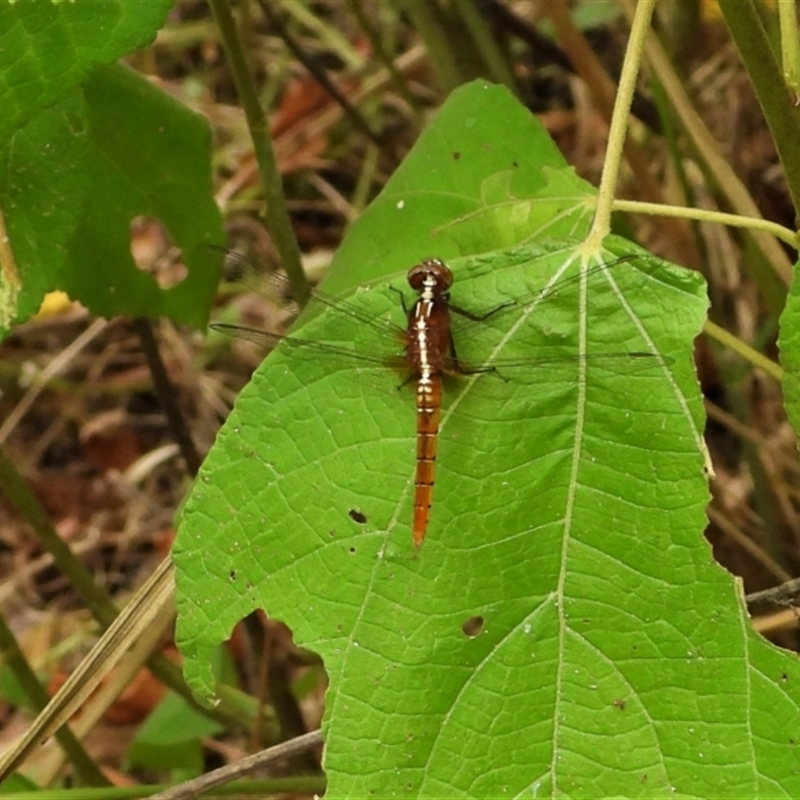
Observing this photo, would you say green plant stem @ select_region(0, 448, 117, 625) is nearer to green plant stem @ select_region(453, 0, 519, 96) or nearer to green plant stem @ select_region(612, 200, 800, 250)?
green plant stem @ select_region(612, 200, 800, 250)

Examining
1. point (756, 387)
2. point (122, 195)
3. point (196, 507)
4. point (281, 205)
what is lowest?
point (756, 387)

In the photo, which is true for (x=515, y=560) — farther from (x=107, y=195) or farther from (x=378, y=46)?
(x=378, y=46)

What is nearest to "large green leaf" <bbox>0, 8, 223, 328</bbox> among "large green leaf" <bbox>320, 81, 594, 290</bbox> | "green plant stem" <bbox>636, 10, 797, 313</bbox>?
"large green leaf" <bbox>320, 81, 594, 290</bbox>

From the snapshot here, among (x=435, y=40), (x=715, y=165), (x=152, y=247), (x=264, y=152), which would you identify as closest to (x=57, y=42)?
(x=264, y=152)

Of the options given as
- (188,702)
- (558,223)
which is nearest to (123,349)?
(188,702)

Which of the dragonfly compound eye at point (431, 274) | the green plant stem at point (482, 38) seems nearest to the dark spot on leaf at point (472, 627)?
the dragonfly compound eye at point (431, 274)

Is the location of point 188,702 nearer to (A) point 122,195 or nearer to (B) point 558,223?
(A) point 122,195
